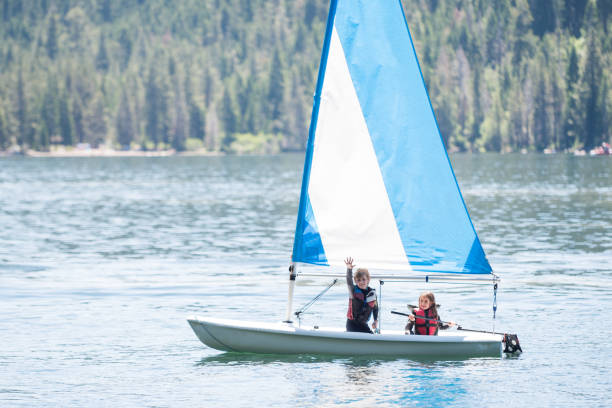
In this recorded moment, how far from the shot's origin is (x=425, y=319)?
73.6 ft

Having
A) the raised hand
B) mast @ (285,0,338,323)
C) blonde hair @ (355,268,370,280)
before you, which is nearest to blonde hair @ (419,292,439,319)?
blonde hair @ (355,268,370,280)

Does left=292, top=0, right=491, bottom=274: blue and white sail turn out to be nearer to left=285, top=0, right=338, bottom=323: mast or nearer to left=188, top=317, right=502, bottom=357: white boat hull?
left=285, top=0, right=338, bottom=323: mast

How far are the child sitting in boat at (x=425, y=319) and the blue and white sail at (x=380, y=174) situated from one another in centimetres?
87

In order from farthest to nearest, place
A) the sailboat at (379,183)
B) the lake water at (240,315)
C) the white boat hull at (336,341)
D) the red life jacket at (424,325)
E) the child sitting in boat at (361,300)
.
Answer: the red life jacket at (424,325) → the white boat hull at (336,341) → the child sitting in boat at (361,300) → the sailboat at (379,183) → the lake water at (240,315)

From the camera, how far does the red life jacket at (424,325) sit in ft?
73.7

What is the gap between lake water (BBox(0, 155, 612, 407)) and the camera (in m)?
21.0

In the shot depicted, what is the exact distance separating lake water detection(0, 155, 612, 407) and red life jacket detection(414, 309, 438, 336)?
2.25 ft

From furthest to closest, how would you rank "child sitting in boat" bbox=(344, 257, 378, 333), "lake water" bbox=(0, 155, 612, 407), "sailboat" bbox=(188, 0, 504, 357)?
1. "child sitting in boat" bbox=(344, 257, 378, 333)
2. "sailboat" bbox=(188, 0, 504, 357)
3. "lake water" bbox=(0, 155, 612, 407)

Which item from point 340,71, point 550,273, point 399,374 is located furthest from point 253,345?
point 550,273

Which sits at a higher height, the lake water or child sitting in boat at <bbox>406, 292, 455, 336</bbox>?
child sitting in boat at <bbox>406, 292, 455, 336</bbox>

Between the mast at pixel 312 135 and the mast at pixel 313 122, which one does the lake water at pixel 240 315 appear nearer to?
the mast at pixel 312 135

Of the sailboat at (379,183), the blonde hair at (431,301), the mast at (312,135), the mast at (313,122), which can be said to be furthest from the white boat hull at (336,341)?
the mast at (313,122)

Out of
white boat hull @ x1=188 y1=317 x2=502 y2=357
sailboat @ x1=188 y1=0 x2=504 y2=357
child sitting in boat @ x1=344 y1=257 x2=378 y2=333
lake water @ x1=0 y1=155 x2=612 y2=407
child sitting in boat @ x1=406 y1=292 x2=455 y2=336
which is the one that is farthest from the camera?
child sitting in boat @ x1=406 y1=292 x2=455 y2=336

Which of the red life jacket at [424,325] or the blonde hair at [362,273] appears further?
the red life jacket at [424,325]
